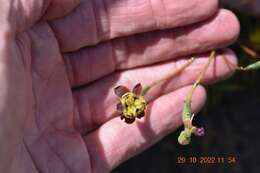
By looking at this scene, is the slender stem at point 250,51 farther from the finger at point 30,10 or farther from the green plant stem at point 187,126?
the finger at point 30,10

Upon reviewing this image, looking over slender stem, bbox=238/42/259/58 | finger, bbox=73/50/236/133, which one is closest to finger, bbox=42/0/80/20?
finger, bbox=73/50/236/133

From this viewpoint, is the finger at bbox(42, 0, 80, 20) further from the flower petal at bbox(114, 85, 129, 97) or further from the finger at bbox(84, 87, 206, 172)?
the finger at bbox(84, 87, 206, 172)

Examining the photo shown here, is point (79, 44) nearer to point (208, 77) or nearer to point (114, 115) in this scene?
point (114, 115)

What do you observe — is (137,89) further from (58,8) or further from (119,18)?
(58,8)

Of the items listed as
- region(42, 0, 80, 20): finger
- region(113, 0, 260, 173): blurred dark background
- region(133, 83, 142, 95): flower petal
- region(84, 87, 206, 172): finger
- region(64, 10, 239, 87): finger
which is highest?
region(42, 0, 80, 20): finger

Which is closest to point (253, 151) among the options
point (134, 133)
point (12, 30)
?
point (134, 133)

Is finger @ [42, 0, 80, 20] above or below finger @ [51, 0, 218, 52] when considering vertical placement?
above

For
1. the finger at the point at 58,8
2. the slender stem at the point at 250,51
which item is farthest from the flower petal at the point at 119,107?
the slender stem at the point at 250,51
